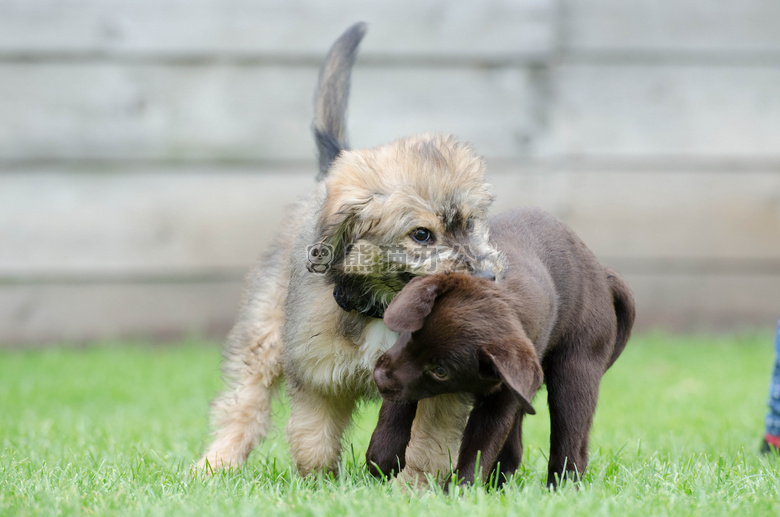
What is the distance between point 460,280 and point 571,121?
5.10 m

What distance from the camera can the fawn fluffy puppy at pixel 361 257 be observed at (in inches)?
120

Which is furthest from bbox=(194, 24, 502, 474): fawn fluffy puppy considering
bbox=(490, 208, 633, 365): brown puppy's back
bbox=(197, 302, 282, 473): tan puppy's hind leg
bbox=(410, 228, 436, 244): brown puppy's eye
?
bbox=(197, 302, 282, 473): tan puppy's hind leg

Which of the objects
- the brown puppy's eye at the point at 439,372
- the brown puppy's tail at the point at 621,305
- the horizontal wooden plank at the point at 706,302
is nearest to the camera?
the brown puppy's eye at the point at 439,372

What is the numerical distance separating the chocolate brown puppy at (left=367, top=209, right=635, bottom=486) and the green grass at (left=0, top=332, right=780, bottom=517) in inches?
5.9

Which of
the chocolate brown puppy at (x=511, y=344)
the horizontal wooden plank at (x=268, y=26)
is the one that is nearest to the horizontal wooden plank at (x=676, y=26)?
the horizontal wooden plank at (x=268, y=26)

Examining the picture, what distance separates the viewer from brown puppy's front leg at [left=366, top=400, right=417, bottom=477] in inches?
115

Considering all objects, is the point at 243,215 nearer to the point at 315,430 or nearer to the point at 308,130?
the point at 308,130

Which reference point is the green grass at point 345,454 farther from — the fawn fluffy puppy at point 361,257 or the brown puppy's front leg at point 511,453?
the fawn fluffy puppy at point 361,257

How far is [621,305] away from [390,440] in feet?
3.67

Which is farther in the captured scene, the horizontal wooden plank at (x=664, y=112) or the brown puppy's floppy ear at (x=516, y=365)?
the horizontal wooden plank at (x=664, y=112)

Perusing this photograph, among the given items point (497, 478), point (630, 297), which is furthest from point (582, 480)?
point (630, 297)

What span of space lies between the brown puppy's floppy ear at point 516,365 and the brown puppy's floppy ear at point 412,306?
0.21 meters

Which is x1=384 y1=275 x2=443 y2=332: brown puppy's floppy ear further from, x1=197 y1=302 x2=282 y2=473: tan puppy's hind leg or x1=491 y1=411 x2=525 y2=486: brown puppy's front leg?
x1=197 y1=302 x2=282 y2=473: tan puppy's hind leg

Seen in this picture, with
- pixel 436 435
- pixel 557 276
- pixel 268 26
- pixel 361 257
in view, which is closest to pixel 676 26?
pixel 268 26
